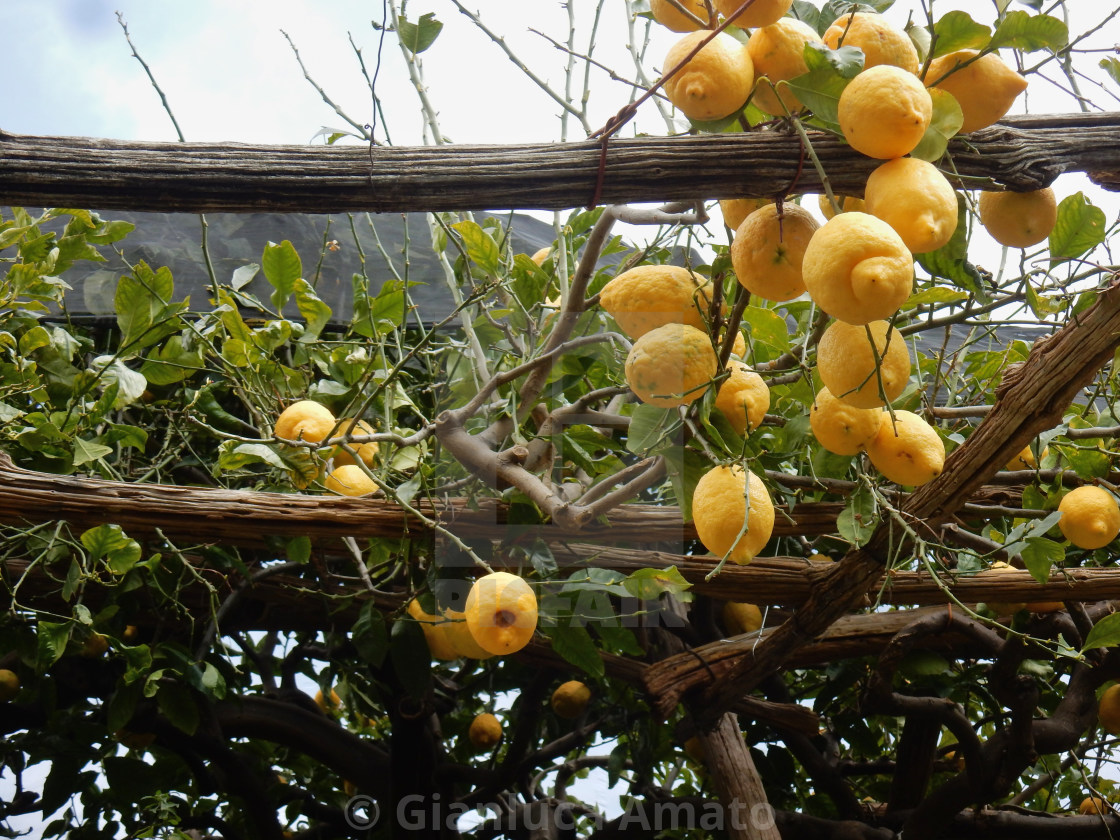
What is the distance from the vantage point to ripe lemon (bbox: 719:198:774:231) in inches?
24.8

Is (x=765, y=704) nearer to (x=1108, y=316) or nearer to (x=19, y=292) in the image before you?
(x=1108, y=316)

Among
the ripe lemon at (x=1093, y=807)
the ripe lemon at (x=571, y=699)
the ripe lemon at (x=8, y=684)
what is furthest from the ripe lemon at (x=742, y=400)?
the ripe lemon at (x=8, y=684)

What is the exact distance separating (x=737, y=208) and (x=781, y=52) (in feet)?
0.40

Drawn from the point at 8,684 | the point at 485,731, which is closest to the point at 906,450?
the point at 485,731

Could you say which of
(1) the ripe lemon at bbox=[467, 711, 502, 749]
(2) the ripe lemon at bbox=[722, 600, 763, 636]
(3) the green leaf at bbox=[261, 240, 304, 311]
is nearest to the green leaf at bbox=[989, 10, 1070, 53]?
(3) the green leaf at bbox=[261, 240, 304, 311]

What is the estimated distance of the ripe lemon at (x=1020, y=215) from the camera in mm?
618

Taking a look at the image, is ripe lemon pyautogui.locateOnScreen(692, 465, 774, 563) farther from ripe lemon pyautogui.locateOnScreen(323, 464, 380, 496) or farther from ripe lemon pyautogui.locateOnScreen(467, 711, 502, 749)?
ripe lemon pyautogui.locateOnScreen(467, 711, 502, 749)

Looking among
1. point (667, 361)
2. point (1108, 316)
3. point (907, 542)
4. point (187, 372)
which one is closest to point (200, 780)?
point (187, 372)

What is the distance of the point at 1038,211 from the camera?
62 cm

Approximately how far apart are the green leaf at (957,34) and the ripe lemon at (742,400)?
237 millimetres

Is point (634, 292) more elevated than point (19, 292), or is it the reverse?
point (19, 292)

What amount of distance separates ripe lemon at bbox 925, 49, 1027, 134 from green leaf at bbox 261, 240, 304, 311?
27.1 inches

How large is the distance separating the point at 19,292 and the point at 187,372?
0.19 meters

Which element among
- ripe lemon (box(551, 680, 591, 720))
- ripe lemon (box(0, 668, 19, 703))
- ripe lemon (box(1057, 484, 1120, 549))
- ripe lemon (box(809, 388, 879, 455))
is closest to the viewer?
ripe lemon (box(809, 388, 879, 455))
